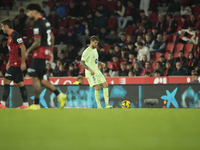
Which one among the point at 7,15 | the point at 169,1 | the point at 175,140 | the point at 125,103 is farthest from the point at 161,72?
the point at 7,15

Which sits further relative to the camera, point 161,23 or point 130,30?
point 130,30

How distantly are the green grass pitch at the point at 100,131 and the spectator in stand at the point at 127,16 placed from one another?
11500 mm

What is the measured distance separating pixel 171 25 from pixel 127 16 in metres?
2.35

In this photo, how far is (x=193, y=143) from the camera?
11.0ft

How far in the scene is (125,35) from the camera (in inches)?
562

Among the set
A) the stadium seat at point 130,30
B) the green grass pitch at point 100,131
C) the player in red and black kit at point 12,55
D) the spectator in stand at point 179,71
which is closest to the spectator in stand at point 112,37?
the stadium seat at point 130,30

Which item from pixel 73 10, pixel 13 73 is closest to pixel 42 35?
pixel 13 73

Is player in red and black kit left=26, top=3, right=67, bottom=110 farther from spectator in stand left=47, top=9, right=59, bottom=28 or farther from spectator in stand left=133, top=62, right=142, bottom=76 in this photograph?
spectator in stand left=47, top=9, right=59, bottom=28

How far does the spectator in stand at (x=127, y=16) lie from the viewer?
15.3 meters

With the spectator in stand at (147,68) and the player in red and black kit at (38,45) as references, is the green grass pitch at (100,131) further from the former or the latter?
the spectator in stand at (147,68)

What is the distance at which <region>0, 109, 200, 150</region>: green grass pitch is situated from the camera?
3387mm

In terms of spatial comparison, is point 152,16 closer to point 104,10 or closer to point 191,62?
point 104,10

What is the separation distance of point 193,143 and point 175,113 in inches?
36.5

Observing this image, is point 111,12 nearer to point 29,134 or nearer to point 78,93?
point 78,93
